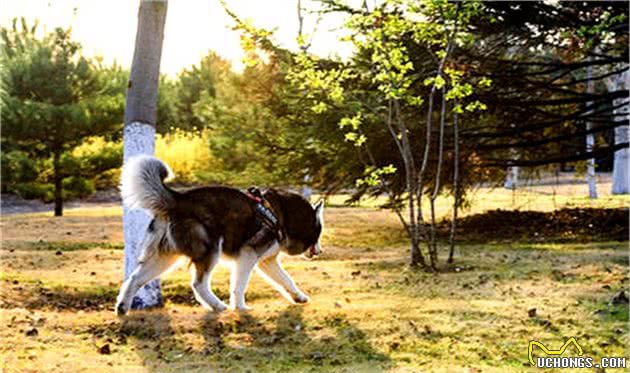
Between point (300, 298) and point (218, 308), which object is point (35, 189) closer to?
point (300, 298)

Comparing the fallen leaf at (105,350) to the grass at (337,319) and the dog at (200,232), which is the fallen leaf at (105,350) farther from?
the dog at (200,232)

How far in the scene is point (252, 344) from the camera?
602 centimetres

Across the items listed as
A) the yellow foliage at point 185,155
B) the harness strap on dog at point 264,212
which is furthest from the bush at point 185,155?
the harness strap on dog at point 264,212

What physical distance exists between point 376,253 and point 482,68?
4.85m

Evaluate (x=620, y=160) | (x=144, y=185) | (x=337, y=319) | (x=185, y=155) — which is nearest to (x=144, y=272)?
(x=144, y=185)

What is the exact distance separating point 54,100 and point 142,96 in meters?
14.9

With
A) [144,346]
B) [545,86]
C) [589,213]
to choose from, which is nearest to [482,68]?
[545,86]

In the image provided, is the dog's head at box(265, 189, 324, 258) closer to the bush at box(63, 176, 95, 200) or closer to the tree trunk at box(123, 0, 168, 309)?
the tree trunk at box(123, 0, 168, 309)

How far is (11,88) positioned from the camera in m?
21.2

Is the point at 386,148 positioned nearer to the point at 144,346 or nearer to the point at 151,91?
the point at 151,91

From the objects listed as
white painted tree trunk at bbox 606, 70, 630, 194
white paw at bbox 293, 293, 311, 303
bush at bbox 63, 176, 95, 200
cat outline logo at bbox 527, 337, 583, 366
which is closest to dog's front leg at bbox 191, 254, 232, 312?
white paw at bbox 293, 293, 311, 303

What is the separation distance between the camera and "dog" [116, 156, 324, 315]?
21.1 feet

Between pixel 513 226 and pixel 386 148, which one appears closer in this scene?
pixel 386 148

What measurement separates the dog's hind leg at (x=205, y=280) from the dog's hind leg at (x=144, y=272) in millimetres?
245
